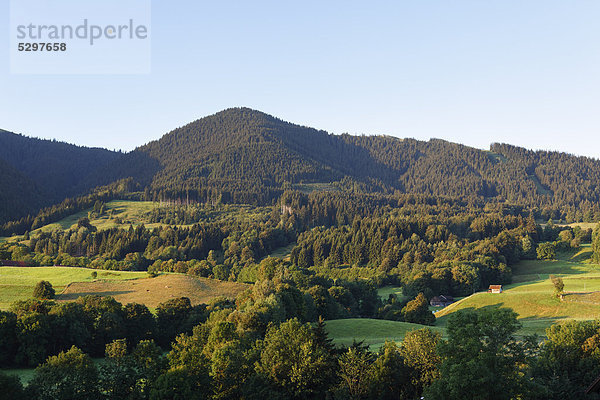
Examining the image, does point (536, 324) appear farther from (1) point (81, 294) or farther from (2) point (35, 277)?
(2) point (35, 277)

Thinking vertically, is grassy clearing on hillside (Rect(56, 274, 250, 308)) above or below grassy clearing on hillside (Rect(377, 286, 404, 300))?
above

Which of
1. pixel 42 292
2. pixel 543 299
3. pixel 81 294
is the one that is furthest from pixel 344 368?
pixel 81 294

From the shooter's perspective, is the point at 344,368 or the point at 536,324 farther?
the point at 536,324

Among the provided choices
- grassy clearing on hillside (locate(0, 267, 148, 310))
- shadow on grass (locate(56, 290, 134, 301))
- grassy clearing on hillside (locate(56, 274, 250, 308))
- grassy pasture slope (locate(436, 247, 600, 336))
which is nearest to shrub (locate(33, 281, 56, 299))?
grassy clearing on hillside (locate(56, 274, 250, 308))

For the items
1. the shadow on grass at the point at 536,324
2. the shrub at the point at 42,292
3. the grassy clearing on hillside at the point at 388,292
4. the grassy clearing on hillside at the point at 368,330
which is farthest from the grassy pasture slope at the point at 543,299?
the shrub at the point at 42,292

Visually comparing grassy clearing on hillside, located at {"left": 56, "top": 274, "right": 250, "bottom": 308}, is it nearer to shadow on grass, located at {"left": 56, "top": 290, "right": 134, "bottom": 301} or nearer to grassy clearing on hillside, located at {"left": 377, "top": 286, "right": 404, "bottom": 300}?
shadow on grass, located at {"left": 56, "top": 290, "right": 134, "bottom": 301}

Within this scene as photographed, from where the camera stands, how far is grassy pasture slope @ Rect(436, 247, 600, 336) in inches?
3041

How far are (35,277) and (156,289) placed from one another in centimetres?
2875

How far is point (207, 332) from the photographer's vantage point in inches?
2339

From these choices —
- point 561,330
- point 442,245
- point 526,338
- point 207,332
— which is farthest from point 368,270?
point 526,338

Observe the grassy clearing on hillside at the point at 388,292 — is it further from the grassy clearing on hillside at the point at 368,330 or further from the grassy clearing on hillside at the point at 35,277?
the grassy clearing on hillside at the point at 35,277

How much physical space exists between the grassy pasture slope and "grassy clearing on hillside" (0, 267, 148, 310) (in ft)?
238

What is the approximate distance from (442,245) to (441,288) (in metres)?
51.5

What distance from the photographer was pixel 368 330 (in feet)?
235
